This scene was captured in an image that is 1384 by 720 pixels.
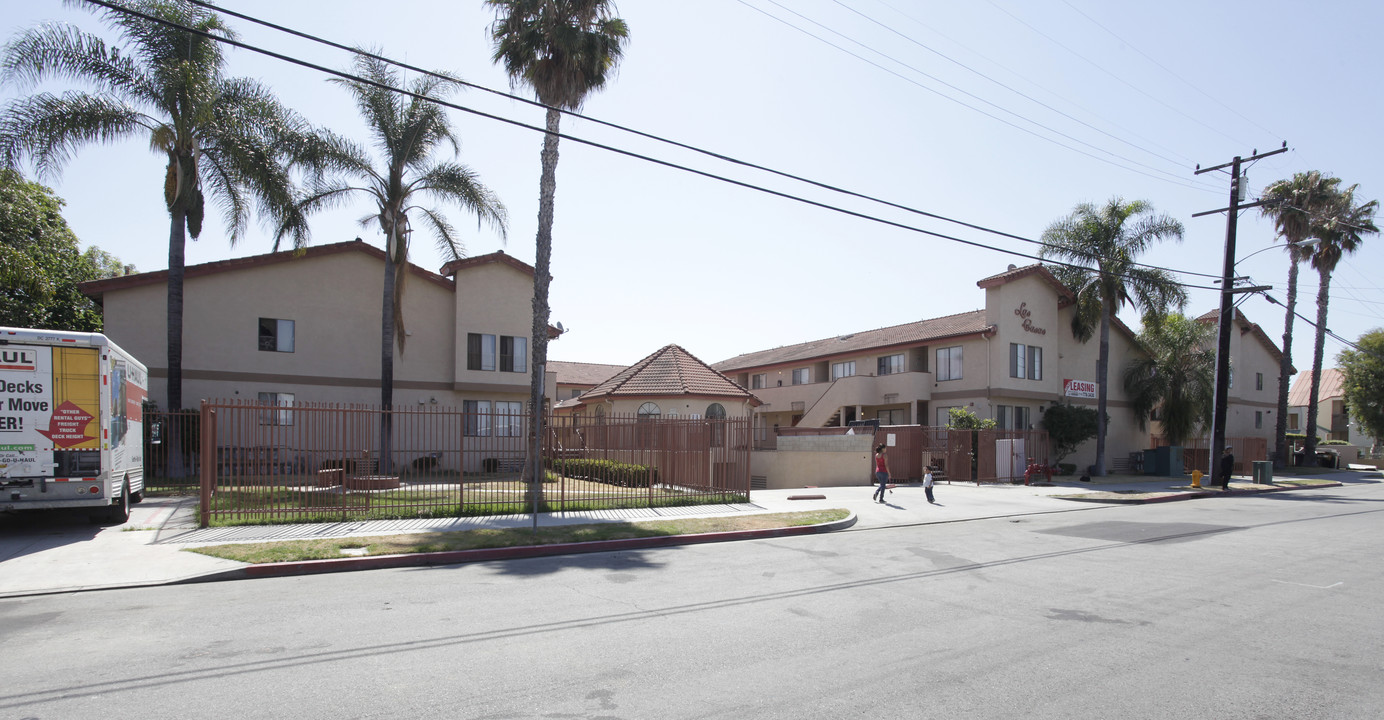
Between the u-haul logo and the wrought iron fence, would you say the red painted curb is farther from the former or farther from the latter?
the u-haul logo

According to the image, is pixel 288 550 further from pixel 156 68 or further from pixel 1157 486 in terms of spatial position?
pixel 1157 486

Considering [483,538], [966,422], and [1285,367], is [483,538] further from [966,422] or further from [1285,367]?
[1285,367]

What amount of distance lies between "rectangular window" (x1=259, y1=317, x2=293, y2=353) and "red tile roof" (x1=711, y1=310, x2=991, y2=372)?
1040 inches

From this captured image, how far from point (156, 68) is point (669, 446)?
55.1 feet

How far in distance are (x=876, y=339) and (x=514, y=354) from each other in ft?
65.5

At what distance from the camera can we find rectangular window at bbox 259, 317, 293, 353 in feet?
87.4

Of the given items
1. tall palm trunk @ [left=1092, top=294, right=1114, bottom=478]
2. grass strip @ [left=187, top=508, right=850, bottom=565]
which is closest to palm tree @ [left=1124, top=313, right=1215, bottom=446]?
tall palm trunk @ [left=1092, top=294, right=1114, bottom=478]

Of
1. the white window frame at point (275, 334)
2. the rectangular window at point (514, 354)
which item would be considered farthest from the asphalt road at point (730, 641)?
the rectangular window at point (514, 354)

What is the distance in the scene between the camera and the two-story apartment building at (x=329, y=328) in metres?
25.2

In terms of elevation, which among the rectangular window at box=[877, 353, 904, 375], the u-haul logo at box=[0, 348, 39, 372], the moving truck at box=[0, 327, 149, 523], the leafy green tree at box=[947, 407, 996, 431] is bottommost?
the leafy green tree at box=[947, 407, 996, 431]

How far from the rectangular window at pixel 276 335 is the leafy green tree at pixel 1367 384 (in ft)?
194

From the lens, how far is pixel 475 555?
452 inches

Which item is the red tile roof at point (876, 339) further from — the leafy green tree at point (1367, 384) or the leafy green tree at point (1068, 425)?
the leafy green tree at point (1367, 384)

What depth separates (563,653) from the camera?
6.32 metres
